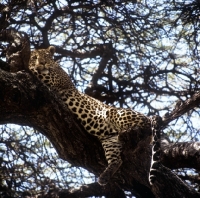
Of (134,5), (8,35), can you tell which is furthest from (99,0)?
(8,35)

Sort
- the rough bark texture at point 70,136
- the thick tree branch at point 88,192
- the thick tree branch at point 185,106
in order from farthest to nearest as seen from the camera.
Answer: the thick tree branch at point 88,192 < the thick tree branch at point 185,106 < the rough bark texture at point 70,136

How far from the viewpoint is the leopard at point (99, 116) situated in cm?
395

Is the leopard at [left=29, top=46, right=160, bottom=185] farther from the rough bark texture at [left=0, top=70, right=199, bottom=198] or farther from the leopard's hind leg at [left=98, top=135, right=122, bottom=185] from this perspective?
the rough bark texture at [left=0, top=70, right=199, bottom=198]

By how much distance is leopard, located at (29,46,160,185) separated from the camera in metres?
3.95

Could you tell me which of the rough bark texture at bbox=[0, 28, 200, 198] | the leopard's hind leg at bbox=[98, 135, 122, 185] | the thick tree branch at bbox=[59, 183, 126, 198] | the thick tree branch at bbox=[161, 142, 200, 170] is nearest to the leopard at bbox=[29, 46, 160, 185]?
the leopard's hind leg at bbox=[98, 135, 122, 185]

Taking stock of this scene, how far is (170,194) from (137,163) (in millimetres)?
426

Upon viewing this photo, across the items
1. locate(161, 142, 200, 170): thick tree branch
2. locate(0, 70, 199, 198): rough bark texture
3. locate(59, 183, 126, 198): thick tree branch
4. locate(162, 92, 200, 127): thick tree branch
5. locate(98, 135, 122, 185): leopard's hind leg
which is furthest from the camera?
locate(59, 183, 126, 198): thick tree branch

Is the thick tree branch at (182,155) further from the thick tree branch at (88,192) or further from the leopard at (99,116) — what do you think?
the thick tree branch at (88,192)

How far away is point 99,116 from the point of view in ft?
14.8

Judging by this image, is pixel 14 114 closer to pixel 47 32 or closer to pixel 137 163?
pixel 137 163

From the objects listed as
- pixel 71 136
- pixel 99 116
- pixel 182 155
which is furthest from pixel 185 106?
pixel 71 136

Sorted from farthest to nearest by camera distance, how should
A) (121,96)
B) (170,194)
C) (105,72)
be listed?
(105,72) → (121,96) → (170,194)

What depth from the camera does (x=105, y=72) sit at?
6.44 metres

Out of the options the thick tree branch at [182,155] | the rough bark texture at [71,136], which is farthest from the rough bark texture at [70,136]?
the thick tree branch at [182,155]
